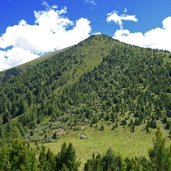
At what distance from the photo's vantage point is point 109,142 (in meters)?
159

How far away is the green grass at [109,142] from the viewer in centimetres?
14462

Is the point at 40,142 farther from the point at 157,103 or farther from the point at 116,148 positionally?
the point at 157,103

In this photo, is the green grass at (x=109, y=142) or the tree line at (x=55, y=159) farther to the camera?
the green grass at (x=109, y=142)

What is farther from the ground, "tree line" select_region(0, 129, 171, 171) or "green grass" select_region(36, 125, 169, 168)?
"tree line" select_region(0, 129, 171, 171)

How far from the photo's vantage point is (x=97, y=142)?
160 metres

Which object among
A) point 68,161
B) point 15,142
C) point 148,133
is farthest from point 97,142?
point 15,142

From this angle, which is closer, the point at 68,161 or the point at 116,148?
the point at 68,161

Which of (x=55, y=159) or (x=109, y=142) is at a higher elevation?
(x=55, y=159)

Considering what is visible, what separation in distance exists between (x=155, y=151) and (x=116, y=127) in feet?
448

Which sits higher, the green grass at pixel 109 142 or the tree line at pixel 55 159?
the tree line at pixel 55 159

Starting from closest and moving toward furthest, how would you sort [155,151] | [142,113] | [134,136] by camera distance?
1. [155,151]
2. [134,136]
3. [142,113]

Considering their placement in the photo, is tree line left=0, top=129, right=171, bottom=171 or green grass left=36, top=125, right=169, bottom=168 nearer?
tree line left=0, top=129, right=171, bottom=171

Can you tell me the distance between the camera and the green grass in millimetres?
144625

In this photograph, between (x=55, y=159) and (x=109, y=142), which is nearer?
(x=55, y=159)
